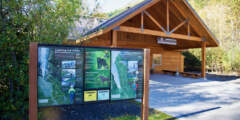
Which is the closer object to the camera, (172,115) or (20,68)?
(20,68)

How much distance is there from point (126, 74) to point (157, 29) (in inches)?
406

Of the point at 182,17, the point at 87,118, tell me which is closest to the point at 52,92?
the point at 87,118

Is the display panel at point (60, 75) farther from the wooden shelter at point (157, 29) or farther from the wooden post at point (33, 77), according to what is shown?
the wooden shelter at point (157, 29)

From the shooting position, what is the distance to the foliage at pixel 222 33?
Answer: 17580 mm

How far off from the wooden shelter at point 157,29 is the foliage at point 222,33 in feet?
18.0

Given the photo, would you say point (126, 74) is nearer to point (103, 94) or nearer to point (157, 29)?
point (103, 94)

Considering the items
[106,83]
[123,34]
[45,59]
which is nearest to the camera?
[45,59]

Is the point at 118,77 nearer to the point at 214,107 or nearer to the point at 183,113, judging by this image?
the point at 183,113

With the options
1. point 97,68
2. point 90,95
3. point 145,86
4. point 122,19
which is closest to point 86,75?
point 97,68

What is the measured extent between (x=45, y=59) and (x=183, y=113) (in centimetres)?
410

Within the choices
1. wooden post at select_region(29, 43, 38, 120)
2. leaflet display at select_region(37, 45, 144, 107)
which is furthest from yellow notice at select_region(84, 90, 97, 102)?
wooden post at select_region(29, 43, 38, 120)

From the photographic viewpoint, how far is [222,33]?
3091 cm

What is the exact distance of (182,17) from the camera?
11469 mm

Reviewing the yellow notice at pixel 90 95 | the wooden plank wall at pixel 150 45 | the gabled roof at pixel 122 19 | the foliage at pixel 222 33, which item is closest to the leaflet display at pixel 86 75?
the yellow notice at pixel 90 95
